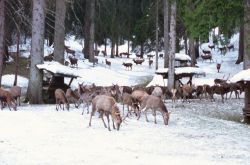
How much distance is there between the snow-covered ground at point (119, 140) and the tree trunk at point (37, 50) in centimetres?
369

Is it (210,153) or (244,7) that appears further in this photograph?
(244,7)

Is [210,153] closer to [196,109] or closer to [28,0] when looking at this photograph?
[196,109]

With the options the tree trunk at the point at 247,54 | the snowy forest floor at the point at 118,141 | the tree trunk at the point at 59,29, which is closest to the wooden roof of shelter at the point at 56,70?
the snowy forest floor at the point at 118,141

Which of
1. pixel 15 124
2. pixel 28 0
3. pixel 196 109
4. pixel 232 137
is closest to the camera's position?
pixel 232 137

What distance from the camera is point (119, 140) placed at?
1231cm

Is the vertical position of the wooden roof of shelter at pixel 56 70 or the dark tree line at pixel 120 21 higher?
the dark tree line at pixel 120 21

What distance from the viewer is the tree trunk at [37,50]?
74.8 feet

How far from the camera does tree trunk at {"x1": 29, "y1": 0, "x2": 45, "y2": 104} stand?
2281 centimetres

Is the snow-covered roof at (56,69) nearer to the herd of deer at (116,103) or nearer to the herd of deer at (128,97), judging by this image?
the herd of deer at (128,97)

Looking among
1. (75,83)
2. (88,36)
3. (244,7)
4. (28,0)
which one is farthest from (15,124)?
(88,36)

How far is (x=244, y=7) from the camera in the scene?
18.6 meters

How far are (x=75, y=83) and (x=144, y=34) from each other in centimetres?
1771

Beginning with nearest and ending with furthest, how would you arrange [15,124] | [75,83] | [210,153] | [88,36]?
[210,153]
[15,124]
[75,83]
[88,36]

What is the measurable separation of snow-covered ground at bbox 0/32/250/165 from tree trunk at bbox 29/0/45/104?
12.1 feet
